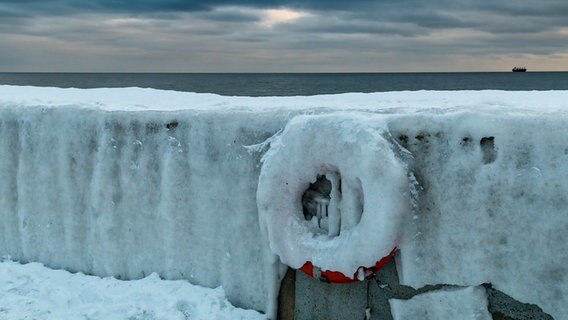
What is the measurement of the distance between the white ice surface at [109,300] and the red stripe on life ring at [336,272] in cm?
92

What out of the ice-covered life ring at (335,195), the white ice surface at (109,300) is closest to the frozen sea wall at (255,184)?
the ice-covered life ring at (335,195)

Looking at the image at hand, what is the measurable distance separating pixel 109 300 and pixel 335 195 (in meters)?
2.69

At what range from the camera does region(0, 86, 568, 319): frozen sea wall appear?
446 centimetres

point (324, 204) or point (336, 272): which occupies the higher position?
point (324, 204)

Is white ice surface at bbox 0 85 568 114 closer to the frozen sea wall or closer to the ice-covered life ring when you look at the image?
the frozen sea wall

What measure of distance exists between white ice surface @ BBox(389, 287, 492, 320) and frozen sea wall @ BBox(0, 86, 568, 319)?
0.12 metres

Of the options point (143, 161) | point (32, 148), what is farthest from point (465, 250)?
point (32, 148)

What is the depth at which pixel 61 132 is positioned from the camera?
22.4 ft

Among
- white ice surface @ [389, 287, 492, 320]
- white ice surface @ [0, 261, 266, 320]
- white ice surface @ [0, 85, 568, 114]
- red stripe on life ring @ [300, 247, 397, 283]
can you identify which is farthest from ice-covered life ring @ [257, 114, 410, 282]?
white ice surface @ [0, 261, 266, 320]

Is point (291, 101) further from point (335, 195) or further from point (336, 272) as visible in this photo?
point (336, 272)

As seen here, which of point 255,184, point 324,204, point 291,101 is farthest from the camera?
point 291,101

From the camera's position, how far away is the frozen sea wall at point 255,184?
176 inches

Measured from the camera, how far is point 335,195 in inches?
195

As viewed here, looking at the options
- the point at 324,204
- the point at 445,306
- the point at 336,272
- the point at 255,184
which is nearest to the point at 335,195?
the point at 324,204
